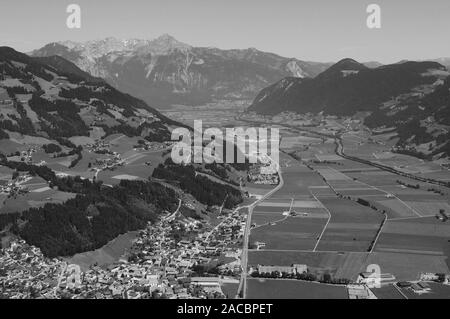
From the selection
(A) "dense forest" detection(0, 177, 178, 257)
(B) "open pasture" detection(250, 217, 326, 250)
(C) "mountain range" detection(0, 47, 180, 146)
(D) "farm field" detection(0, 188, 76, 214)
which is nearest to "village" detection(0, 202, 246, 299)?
(A) "dense forest" detection(0, 177, 178, 257)

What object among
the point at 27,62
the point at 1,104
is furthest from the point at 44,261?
the point at 27,62

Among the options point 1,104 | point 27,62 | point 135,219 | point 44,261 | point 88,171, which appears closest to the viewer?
point 44,261

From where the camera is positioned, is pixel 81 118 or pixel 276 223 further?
pixel 81 118

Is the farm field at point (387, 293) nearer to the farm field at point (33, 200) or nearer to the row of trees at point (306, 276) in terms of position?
the row of trees at point (306, 276)

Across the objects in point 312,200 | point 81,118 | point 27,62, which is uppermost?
point 27,62

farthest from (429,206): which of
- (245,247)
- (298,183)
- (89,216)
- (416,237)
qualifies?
(89,216)

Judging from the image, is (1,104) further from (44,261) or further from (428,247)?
(428,247)

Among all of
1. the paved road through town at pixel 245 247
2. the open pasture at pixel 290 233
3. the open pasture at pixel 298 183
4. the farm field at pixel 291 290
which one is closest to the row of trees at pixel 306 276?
the farm field at pixel 291 290

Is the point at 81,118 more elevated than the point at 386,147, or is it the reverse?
the point at 81,118
